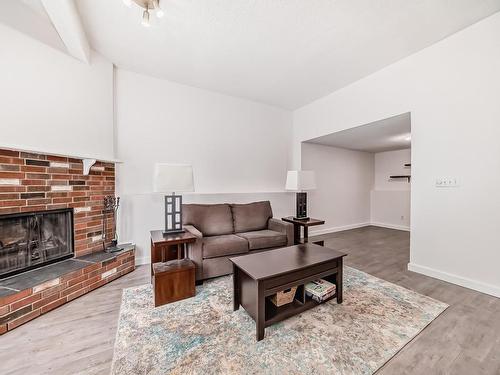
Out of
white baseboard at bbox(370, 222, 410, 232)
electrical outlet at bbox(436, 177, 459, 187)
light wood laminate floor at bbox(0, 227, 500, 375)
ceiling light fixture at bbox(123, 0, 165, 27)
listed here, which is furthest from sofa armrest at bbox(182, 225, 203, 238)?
white baseboard at bbox(370, 222, 410, 232)

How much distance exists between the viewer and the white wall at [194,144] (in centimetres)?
303

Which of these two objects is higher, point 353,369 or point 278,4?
point 278,4

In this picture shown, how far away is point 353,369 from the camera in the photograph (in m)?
1.27

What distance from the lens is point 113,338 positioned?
1536 millimetres

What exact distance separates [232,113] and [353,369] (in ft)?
12.3

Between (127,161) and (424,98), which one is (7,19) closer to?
(127,161)

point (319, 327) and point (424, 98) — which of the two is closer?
point (319, 327)

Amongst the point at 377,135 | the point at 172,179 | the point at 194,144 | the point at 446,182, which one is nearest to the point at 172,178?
the point at 172,179

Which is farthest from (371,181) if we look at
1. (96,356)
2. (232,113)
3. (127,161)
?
(96,356)

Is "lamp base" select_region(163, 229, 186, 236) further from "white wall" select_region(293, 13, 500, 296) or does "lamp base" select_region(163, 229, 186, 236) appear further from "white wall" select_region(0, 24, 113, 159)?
"white wall" select_region(293, 13, 500, 296)

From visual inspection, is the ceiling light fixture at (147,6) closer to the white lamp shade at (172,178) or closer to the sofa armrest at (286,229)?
the white lamp shade at (172,178)

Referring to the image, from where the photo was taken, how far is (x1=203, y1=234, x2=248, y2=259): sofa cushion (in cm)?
244

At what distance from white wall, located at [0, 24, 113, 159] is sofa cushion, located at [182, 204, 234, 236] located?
1.26 m

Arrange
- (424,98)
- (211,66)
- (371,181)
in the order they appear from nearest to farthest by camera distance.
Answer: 1. (424,98)
2. (211,66)
3. (371,181)
